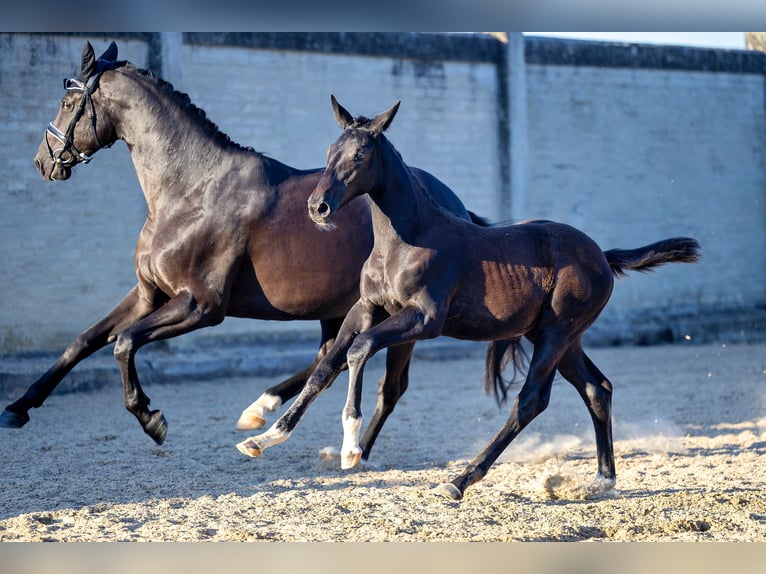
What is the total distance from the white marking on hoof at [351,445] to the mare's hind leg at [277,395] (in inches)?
39.4

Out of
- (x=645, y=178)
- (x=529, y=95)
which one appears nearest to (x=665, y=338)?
(x=645, y=178)

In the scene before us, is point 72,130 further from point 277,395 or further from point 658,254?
point 658,254

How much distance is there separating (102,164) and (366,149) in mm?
6509

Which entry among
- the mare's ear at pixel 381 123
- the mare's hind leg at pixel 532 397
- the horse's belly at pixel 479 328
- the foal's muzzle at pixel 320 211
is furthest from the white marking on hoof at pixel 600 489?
the mare's ear at pixel 381 123

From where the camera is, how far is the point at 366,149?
5055mm

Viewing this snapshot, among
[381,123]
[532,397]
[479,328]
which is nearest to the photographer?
[381,123]

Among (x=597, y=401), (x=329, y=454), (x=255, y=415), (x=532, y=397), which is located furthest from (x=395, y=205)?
(x=329, y=454)

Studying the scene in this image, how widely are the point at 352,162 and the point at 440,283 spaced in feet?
2.52

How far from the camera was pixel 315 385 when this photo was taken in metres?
5.21

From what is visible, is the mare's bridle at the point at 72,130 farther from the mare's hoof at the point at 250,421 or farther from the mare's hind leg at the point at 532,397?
the mare's hind leg at the point at 532,397

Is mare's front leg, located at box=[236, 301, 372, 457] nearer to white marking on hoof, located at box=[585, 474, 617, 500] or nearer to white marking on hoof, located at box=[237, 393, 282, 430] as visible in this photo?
white marking on hoof, located at box=[237, 393, 282, 430]

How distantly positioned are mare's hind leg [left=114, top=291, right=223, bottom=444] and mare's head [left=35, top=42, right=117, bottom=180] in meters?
1.13

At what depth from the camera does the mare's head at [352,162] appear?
4.91m

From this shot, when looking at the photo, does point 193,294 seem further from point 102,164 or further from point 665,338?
point 665,338
